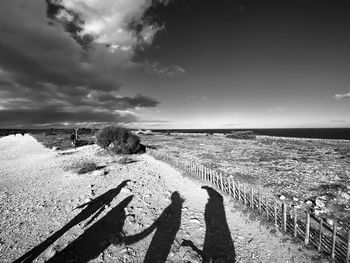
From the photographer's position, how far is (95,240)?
7551 mm

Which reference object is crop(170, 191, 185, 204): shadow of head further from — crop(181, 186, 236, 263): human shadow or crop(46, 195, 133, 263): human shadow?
crop(46, 195, 133, 263): human shadow

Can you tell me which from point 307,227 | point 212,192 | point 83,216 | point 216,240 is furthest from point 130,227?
point 307,227

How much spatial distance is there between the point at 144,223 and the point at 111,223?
1.69 meters

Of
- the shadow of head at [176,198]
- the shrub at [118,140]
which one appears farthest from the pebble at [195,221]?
the shrub at [118,140]

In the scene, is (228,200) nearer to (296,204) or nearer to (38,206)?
→ (296,204)

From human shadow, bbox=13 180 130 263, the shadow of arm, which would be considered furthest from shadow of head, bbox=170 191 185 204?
human shadow, bbox=13 180 130 263

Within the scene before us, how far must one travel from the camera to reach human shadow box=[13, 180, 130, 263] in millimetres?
6758

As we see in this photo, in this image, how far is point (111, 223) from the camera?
8.91 metres

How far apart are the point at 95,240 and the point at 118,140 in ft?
82.8

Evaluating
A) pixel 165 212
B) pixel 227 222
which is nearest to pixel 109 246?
pixel 165 212

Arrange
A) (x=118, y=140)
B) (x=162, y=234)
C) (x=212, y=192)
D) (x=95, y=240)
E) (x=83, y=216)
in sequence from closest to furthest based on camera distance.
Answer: (x=95, y=240)
(x=162, y=234)
(x=83, y=216)
(x=212, y=192)
(x=118, y=140)

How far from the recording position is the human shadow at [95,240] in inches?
260

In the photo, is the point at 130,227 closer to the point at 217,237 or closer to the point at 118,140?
the point at 217,237

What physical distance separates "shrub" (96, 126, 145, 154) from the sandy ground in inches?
592
